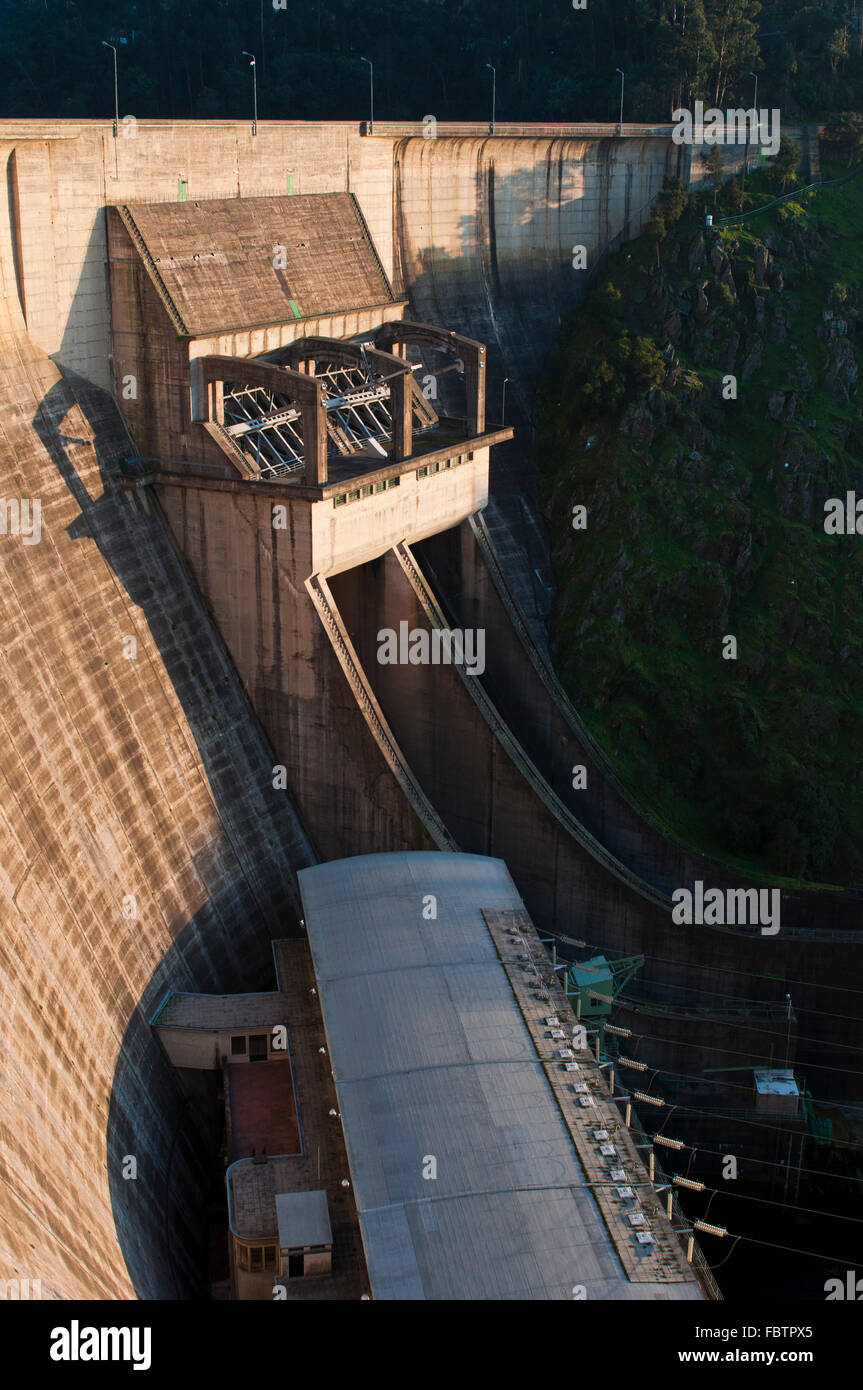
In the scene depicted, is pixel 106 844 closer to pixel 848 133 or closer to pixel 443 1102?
pixel 443 1102

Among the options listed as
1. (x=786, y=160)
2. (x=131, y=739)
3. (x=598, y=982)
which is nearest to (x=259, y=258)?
(x=131, y=739)

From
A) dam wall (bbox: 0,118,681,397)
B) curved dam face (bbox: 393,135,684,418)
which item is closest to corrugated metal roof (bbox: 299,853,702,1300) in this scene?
dam wall (bbox: 0,118,681,397)

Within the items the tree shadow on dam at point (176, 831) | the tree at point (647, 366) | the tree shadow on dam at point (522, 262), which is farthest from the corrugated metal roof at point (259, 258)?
the tree at point (647, 366)

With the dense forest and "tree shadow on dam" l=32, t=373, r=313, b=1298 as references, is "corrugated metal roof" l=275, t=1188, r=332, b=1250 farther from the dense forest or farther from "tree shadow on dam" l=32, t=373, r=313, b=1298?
the dense forest

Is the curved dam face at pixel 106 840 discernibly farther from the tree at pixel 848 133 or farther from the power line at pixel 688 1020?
the tree at pixel 848 133

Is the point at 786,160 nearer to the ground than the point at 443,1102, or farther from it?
farther from it
